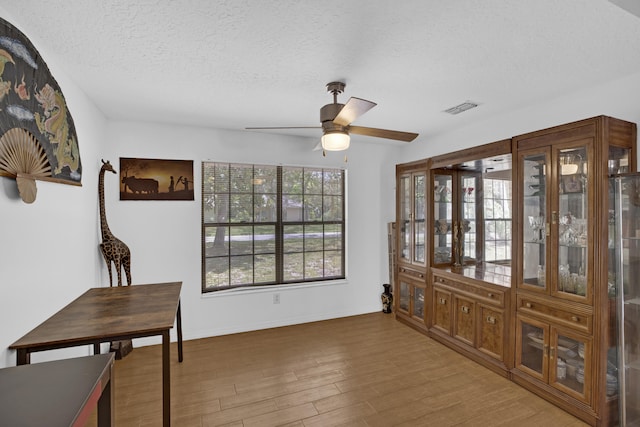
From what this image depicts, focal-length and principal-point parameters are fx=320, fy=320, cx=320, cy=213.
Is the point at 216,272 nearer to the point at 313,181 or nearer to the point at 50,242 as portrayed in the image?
the point at 313,181

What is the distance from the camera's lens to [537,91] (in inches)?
107

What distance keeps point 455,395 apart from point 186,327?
117 inches

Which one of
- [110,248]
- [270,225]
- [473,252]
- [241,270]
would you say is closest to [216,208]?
[270,225]

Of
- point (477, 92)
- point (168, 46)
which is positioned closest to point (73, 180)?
point (168, 46)

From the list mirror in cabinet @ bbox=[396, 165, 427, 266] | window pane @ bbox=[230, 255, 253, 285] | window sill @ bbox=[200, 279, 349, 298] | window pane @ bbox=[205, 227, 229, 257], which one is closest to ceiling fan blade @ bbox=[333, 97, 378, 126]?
mirror in cabinet @ bbox=[396, 165, 427, 266]

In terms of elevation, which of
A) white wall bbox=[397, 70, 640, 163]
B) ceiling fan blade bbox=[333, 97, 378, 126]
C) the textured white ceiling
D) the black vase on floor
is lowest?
the black vase on floor

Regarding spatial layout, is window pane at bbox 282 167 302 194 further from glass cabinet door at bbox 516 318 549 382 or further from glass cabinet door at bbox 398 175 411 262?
glass cabinet door at bbox 516 318 549 382

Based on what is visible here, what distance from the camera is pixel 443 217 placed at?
13.2 feet

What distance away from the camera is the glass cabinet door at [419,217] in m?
4.07

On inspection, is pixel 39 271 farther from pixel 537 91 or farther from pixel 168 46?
pixel 537 91

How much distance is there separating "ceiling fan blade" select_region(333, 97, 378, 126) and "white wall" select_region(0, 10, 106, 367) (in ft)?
6.23

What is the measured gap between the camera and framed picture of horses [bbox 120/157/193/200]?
3582 mm

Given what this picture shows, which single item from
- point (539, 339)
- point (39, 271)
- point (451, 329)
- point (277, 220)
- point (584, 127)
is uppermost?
point (584, 127)

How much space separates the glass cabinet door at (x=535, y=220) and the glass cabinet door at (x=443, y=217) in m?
1.20
